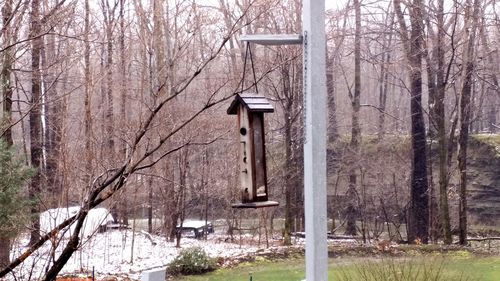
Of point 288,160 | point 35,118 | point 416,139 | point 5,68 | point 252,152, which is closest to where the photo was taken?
point 252,152

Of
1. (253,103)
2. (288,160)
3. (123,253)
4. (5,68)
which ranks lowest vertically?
(123,253)

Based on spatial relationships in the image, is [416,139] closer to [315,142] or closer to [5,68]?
[5,68]

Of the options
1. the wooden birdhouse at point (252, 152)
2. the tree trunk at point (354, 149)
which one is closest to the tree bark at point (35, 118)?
the wooden birdhouse at point (252, 152)

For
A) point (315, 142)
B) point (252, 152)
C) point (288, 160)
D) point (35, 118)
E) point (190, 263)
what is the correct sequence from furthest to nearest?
point (288, 160) < point (35, 118) < point (190, 263) < point (252, 152) < point (315, 142)

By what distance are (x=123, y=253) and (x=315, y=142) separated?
35.3 feet

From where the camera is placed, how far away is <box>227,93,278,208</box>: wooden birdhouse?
165 inches

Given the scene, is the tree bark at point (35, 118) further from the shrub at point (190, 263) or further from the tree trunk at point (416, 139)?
the tree trunk at point (416, 139)

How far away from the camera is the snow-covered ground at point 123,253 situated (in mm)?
11609

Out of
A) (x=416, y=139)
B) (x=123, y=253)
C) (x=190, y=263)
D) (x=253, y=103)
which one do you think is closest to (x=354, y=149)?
(x=416, y=139)

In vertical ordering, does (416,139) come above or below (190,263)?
above

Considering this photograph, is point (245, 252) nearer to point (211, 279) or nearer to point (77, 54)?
point (211, 279)

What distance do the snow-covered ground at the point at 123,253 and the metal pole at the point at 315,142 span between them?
8191mm

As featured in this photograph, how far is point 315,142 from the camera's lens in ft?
11.5

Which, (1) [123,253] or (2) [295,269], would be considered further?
(1) [123,253]
